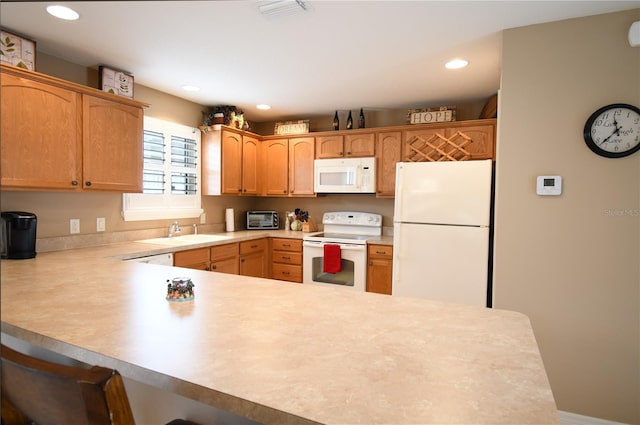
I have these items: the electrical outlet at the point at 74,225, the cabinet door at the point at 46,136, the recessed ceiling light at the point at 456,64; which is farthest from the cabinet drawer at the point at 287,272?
the recessed ceiling light at the point at 456,64

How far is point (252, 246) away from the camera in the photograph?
3600mm

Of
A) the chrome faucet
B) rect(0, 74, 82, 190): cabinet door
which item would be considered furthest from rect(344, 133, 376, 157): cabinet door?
rect(0, 74, 82, 190): cabinet door

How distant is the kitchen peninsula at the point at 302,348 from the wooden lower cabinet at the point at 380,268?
1.97m

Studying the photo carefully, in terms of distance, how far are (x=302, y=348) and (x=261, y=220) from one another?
3.41 meters

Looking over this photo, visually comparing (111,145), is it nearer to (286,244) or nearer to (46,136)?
(46,136)

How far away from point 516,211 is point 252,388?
1.88 metres

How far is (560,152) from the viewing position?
1946 millimetres

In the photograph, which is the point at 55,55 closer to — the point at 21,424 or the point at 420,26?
the point at 420,26

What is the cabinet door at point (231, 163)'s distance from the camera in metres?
Answer: 3.62

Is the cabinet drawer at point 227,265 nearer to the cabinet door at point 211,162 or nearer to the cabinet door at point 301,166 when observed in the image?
the cabinet door at point 211,162

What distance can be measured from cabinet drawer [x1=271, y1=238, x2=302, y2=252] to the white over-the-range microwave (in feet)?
2.03

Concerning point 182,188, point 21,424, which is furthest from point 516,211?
point 182,188

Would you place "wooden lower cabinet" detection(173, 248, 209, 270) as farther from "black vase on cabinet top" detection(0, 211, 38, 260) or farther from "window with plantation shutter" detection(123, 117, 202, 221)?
"black vase on cabinet top" detection(0, 211, 38, 260)

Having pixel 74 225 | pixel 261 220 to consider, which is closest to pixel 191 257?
pixel 74 225
